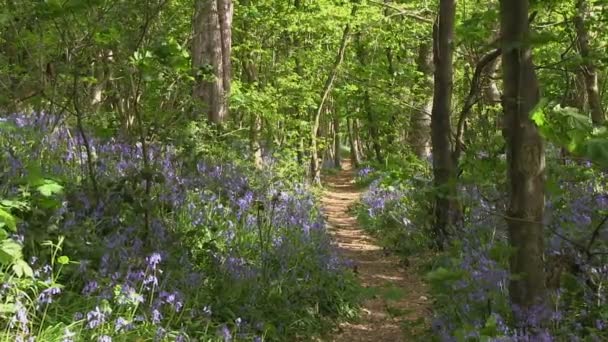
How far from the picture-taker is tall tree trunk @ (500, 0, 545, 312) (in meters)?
3.60

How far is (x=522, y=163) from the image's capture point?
3.70 meters

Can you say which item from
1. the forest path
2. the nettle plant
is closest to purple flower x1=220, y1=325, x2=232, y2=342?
the nettle plant

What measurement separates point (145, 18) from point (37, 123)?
5.73 ft

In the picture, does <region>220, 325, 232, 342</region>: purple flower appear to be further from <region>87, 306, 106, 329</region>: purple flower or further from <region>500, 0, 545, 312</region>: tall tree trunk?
<region>500, 0, 545, 312</region>: tall tree trunk

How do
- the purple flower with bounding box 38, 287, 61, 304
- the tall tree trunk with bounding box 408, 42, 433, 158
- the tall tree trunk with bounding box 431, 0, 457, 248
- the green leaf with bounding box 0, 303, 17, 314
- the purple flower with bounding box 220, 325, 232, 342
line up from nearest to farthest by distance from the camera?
the green leaf with bounding box 0, 303, 17, 314, the purple flower with bounding box 38, 287, 61, 304, the purple flower with bounding box 220, 325, 232, 342, the tall tree trunk with bounding box 431, 0, 457, 248, the tall tree trunk with bounding box 408, 42, 433, 158

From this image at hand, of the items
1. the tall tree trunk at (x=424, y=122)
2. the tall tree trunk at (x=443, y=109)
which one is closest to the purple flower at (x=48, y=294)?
the tall tree trunk at (x=443, y=109)

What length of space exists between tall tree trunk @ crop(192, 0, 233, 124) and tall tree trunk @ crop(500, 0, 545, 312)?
5.96 m

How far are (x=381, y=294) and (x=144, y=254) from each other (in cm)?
260

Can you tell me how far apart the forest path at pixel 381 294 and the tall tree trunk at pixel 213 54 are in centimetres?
299

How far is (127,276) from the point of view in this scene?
12.4 ft

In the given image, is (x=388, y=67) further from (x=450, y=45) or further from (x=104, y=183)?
(x=104, y=183)

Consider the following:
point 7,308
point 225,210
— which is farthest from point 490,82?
point 7,308

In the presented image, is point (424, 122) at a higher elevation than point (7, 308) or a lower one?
higher

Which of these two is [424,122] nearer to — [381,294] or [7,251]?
[381,294]
